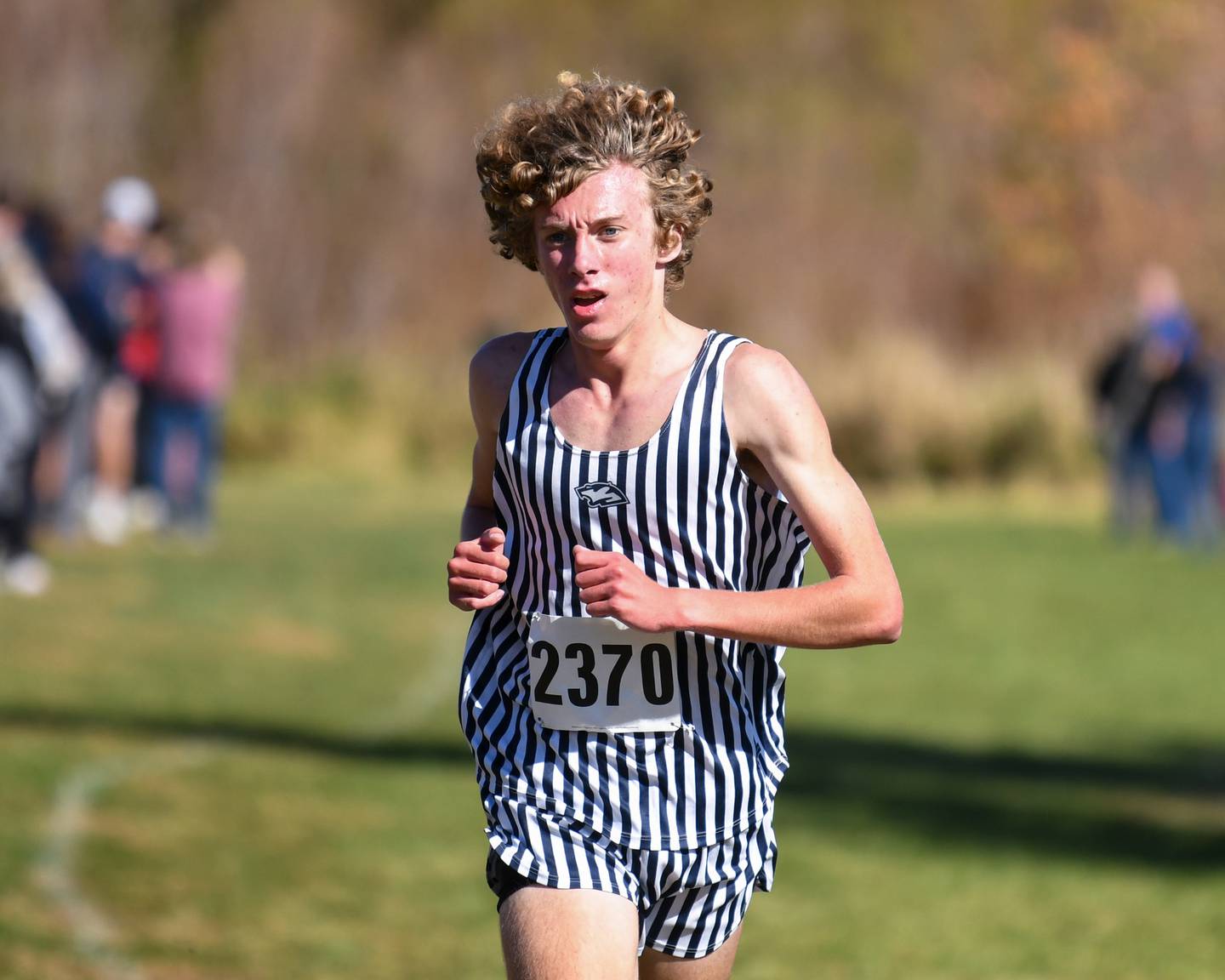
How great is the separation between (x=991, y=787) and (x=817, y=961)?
3.15 meters

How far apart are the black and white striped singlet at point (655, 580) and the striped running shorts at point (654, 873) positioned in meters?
0.03

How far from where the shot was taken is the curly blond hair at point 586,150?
12.2 feet

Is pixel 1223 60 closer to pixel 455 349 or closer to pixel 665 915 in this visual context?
pixel 455 349

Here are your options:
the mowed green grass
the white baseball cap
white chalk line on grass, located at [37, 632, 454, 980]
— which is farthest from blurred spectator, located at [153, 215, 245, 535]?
white chalk line on grass, located at [37, 632, 454, 980]

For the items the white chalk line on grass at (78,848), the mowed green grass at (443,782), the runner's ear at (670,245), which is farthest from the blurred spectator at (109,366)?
the runner's ear at (670,245)

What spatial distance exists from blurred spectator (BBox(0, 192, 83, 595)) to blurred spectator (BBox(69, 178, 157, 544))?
5.89 feet

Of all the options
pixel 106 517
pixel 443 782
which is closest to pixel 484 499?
pixel 443 782

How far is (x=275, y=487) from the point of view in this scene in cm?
2509

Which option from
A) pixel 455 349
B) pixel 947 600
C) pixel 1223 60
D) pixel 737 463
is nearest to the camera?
pixel 737 463

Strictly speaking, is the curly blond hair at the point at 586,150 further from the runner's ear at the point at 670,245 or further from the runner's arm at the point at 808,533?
the runner's arm at the point at 808,533

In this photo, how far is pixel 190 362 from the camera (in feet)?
54.9

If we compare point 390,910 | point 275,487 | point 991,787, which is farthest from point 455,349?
point 390,910

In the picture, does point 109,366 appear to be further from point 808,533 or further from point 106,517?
point 808,533

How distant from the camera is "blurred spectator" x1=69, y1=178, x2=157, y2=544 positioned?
1611 cm
